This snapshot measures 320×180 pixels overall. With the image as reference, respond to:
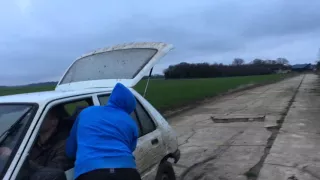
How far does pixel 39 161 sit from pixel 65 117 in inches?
27.8

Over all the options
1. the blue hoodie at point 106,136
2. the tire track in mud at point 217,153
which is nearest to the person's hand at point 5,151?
the blue hoodie at point 106,136

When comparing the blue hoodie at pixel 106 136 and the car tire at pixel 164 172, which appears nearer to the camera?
the blue hoodie at pixel 106 136

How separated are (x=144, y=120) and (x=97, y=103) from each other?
33.4 inches

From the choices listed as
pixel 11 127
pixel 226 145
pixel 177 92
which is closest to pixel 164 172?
pixel 11 127

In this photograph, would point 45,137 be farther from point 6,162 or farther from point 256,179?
point 256,179

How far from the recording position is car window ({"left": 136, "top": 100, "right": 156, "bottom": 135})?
15.7 feet

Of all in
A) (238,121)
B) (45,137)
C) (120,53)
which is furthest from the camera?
(238,121)

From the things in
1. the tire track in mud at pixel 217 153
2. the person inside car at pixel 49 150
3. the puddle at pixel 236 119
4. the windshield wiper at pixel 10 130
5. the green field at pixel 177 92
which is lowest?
the puddle at pixel 236 119

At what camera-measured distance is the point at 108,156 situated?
10.4 feet

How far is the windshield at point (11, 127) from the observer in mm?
3039

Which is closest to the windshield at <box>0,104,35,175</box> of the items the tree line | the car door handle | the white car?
the white car

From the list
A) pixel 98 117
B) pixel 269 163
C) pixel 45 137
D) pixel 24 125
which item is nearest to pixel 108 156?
pixel 98 117

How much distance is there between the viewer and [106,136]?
321 cm

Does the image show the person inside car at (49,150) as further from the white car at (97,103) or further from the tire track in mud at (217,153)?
the tire track in mud at (217,153)
